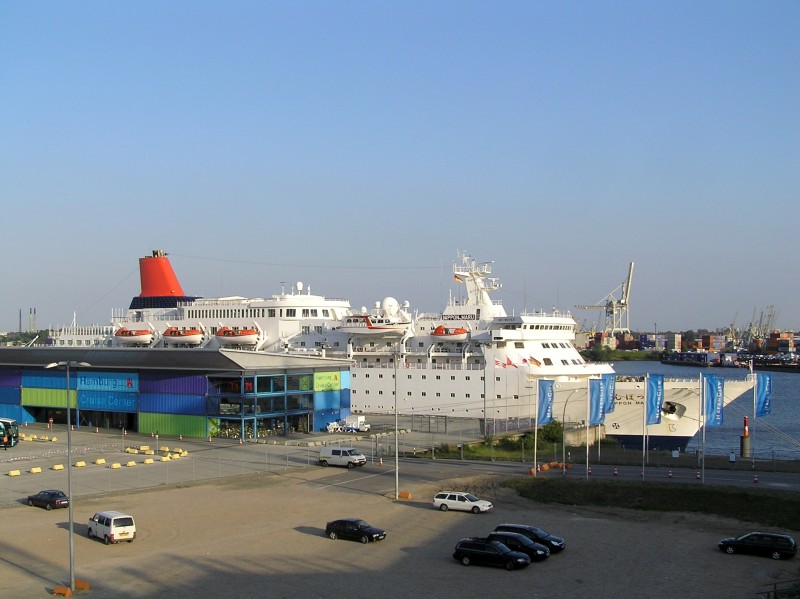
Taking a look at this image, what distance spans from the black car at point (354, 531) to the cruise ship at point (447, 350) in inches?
681

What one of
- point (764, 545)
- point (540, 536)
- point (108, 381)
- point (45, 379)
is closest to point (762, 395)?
point (764, 545)

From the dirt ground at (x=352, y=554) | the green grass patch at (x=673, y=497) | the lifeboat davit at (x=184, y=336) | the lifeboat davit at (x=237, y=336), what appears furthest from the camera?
the lifeboat davit at (x=184, y=336)

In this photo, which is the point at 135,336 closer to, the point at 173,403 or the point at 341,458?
the point at 173,403

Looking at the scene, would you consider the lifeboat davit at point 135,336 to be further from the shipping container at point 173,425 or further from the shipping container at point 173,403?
the shipping container at point 173,425

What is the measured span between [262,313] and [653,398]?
1179 inches

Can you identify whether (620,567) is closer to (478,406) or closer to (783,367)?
(478,406)

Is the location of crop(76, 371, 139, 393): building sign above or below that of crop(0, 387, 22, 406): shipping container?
above

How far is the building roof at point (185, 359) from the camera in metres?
43.0

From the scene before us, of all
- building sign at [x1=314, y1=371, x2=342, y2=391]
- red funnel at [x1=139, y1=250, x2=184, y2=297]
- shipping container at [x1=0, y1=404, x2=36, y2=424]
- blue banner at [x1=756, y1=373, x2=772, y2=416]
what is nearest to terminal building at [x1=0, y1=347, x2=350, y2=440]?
building sign at [x1=314, y1=371, x2=342, y2=391]

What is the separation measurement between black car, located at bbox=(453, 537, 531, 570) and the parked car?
217 inches

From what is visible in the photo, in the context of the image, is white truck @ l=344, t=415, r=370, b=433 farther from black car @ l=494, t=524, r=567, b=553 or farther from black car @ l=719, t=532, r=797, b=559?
black car @ l=719, t=532, r=797, b=559

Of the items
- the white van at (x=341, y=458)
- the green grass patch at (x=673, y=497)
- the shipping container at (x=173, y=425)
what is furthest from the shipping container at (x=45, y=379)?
the green grass patch at (x=673, y=497)

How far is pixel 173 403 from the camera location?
45344 mm

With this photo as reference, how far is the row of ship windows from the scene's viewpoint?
181 ft
